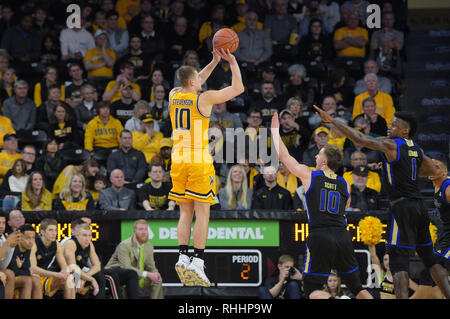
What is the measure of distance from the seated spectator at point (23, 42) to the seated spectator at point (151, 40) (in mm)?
2389

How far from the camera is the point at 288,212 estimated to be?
1166cm

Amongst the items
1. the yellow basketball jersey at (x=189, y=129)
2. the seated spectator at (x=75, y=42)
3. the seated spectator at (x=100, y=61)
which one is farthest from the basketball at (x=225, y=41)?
the seated spectator at (x=75, y=42)

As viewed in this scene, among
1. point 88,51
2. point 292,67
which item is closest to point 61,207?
point 88,51

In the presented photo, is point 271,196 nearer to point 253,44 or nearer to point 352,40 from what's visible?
point 253,44

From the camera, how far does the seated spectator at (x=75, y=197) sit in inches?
489

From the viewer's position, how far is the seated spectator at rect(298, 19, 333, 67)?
1625 cm

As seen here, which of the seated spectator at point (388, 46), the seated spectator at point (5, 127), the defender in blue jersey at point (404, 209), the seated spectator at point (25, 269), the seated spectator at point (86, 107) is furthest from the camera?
the seated spectator at point (388, 46)

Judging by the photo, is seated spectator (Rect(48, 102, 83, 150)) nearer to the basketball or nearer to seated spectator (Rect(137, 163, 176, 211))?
seated spectator (Rect(137, 163, 176, 211))

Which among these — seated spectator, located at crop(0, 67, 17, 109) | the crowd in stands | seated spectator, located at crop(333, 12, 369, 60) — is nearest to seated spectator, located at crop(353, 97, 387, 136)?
the crowd in stands

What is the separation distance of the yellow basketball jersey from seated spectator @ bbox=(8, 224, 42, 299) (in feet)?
13.1

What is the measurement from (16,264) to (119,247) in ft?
5.26

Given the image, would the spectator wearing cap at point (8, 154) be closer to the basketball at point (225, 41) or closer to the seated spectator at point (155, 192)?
the seated spectator at point (155, 192)

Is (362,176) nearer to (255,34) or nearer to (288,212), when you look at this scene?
(288,212)

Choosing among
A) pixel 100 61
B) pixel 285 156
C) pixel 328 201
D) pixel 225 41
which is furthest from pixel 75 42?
pixel 328 201
